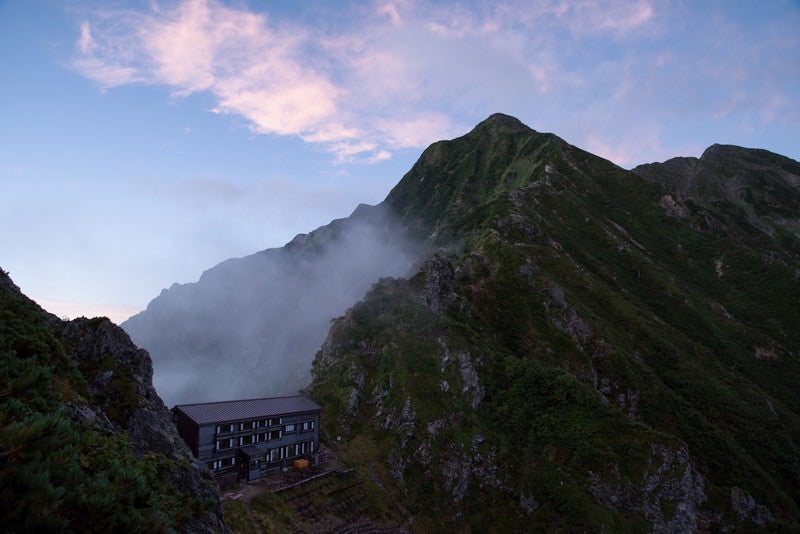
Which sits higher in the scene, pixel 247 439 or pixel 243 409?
pixel 243 409

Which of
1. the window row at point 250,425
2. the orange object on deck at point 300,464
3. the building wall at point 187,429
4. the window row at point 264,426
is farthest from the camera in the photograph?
the orange object on deck at point 300,464

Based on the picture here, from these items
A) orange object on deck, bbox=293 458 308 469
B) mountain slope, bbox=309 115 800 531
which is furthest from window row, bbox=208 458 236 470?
mountain slope, bbox=309 115 800 531

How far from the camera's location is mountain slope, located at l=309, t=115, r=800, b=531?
67.4m

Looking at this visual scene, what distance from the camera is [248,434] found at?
6081 cm

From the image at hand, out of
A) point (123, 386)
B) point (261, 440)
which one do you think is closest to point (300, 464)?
point (261, 440)

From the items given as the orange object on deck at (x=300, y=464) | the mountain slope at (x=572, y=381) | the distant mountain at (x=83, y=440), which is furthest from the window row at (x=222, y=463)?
the mountain slope at (x=572, y=381)

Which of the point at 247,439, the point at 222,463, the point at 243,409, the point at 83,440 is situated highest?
the point at 83,440

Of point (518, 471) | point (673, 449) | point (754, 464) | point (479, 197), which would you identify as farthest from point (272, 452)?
point (479, 197)

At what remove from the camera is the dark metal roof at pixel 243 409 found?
58.2 meters

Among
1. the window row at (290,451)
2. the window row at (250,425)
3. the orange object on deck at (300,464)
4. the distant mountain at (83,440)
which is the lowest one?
the orange object on deck at (300,464)

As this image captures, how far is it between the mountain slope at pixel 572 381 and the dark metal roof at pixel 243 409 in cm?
967

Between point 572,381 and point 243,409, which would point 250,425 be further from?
point 572,381

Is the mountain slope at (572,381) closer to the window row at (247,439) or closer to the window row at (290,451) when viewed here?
the window row at (290,451)

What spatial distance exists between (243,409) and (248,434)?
12.5ft
